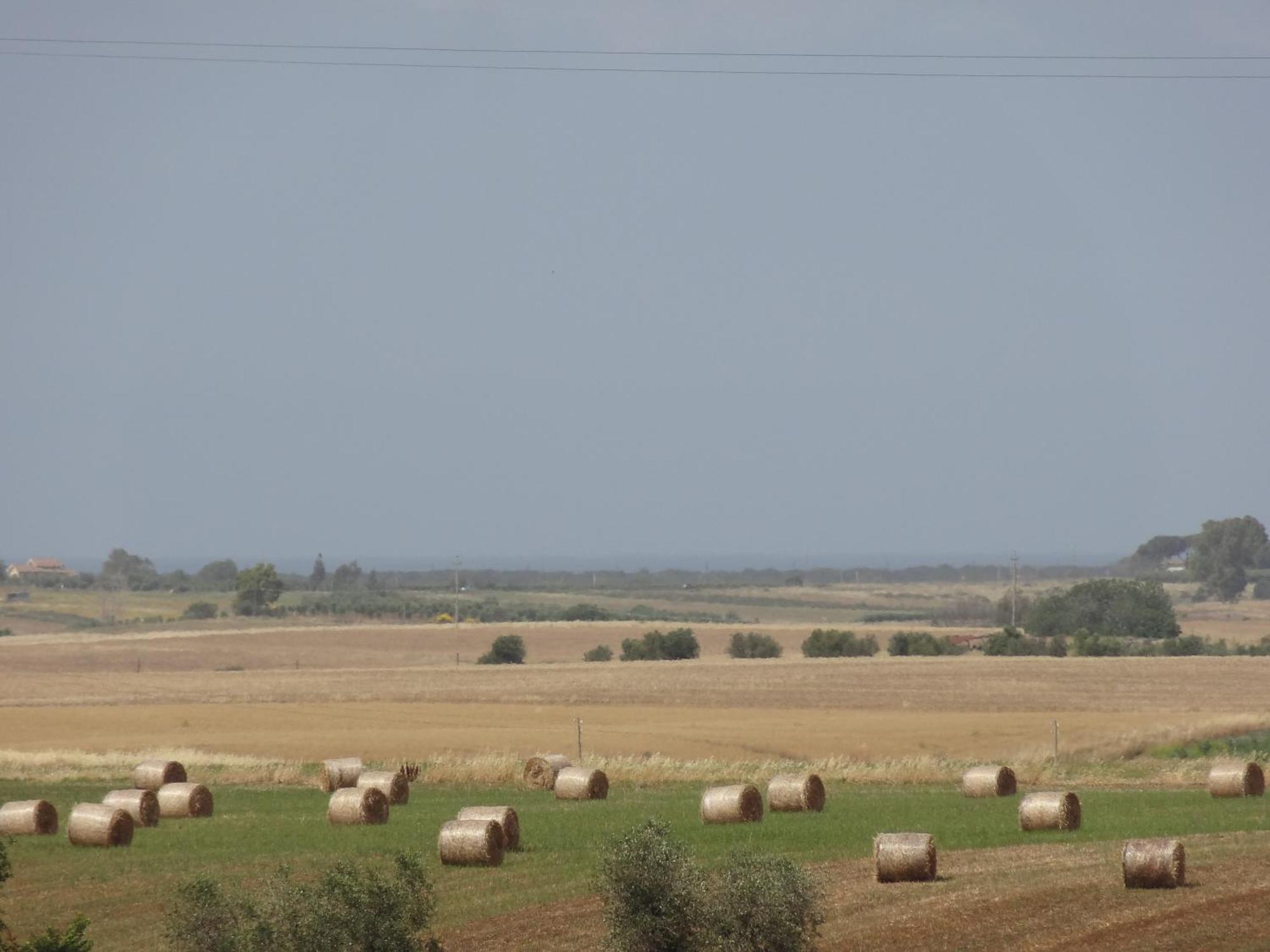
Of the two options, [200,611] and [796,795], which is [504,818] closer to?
[796,795]

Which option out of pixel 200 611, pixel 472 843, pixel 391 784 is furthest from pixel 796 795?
pixel 200 611

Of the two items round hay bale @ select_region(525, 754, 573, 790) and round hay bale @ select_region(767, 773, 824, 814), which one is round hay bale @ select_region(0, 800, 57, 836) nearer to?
round hay bale @ select_region(525, 754, 573, 790)

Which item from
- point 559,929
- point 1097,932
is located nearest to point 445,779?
point 559,929

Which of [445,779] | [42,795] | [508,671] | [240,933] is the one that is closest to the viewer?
[240,933]

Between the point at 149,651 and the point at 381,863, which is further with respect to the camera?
the point at 149,651

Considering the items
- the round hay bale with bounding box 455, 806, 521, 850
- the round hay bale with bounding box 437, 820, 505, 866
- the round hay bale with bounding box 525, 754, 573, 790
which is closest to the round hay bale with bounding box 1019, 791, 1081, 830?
the round hay bale with bounding box 455, 806, 521, 850

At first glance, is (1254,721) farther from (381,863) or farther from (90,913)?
(90,913)

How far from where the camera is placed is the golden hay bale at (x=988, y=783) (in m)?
29.2

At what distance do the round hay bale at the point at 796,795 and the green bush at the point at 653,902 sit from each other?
41.9ft

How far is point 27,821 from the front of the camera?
984 inches

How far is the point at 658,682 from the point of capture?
65.6 m

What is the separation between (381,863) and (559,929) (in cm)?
470

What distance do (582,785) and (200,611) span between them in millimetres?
112658

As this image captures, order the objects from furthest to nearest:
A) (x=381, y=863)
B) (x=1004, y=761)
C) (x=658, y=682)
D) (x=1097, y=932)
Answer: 1. (x=658, y=682)
2. (x=1004, y=761)
3. (x=381, y=863)
4. (x=1097, y=932)
